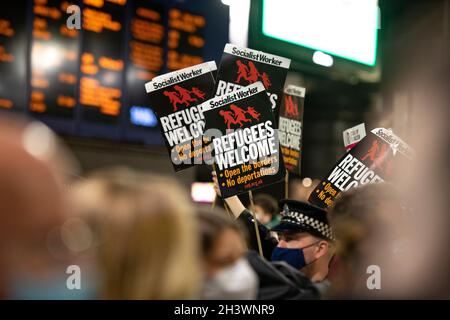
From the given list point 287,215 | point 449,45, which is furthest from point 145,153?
point 449,45

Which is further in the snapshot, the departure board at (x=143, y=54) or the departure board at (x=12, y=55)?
the departure board at (x=143, y=54)

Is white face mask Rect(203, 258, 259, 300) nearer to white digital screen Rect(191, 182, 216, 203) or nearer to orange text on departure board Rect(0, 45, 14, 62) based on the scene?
orange text on departure board Rect(0, 45, 14, 62)

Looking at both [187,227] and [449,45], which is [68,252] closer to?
[187,227]

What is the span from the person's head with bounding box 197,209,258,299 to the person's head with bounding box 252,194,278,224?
11.7ft

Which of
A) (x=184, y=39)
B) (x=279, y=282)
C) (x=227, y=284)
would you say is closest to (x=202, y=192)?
(x=184, y=39)

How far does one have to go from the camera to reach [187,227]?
3.58ft

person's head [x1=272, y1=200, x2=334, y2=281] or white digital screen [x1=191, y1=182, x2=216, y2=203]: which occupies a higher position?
person's head [x1=272, y1=200, x2=334, y2=281]

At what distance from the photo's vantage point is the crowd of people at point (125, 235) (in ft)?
2.29

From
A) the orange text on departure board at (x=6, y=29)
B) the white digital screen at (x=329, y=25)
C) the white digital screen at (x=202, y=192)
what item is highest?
the orange text on departure board at (x=6, y=29)

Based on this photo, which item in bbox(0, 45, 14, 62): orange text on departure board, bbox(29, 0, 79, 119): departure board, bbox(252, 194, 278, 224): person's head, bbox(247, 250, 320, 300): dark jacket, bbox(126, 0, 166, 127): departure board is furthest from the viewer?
bbox(126, 0, 166, 127): departure board

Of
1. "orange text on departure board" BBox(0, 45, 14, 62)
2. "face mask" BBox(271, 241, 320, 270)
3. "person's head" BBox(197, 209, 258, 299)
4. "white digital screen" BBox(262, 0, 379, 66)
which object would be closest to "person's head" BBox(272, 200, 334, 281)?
"face mask" BBox(271, 241, 320, 270)

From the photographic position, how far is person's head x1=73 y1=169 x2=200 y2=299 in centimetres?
102

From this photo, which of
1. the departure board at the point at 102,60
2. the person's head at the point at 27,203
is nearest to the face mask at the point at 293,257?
Answer: the person's head at the point at 27,203

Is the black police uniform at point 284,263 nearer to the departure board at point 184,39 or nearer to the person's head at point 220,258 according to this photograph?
the person's head at point 220,258
